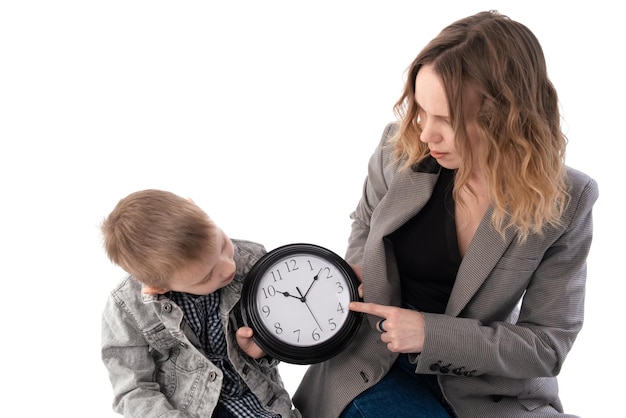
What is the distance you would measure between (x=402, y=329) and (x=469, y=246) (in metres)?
0.29

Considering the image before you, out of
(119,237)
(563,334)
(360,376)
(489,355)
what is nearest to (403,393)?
(360,376)

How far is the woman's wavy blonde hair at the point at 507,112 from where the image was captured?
168 centimetres

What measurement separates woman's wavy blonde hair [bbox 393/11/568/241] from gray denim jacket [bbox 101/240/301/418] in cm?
72

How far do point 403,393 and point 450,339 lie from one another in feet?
0.74

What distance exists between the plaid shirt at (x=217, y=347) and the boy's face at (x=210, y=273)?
0.10 meters

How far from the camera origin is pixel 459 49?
1.69 metres

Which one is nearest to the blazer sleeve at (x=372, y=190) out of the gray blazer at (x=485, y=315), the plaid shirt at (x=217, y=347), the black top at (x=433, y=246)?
the gray blazer at (x=485, y=315)

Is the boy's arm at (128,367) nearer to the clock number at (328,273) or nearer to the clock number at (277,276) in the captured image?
the clock number at (277,276)

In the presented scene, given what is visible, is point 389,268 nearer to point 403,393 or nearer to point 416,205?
point 416,205

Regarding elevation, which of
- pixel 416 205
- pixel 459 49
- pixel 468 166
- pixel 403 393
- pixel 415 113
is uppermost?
pixel 459 49

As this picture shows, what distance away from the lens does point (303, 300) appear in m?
1.99

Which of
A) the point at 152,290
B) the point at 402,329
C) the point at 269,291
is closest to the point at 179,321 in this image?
the point at 152,290

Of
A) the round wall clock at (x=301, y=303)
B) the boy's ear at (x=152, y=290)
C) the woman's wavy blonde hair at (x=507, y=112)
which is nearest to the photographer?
the woman's wavy blonde hair at (x=507, y=112)

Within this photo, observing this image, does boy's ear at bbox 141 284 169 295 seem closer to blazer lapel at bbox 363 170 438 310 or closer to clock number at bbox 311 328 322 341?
clock number at bbox 311 328 322 341
